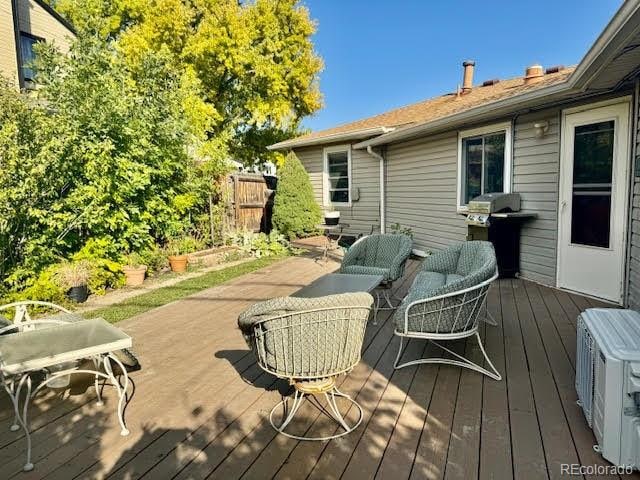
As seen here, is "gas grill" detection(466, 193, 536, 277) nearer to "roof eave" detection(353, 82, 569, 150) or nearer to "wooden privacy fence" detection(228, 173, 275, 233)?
"roof eave" detection(353, 82, 569, 150)

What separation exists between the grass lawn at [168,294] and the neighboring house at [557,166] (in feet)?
11.1

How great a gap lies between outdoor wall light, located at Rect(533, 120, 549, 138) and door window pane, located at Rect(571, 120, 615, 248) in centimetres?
42

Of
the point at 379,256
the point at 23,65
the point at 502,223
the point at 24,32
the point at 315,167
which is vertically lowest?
the point at 379,256

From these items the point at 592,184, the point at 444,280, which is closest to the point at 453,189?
the point at 592,184

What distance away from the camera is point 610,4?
5.94 metres

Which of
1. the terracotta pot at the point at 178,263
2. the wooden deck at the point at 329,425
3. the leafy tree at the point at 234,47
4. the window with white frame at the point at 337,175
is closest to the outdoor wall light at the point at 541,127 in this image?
the wooden deck at the point at 329,425

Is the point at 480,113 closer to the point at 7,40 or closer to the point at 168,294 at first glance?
the point at 168,294

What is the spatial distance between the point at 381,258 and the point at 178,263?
386 cm

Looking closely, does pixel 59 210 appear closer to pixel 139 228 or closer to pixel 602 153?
pixel 139 228

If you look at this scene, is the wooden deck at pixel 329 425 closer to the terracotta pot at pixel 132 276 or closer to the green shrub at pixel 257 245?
the terracotta pot at pixel 132 276

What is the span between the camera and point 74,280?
5.32 meters

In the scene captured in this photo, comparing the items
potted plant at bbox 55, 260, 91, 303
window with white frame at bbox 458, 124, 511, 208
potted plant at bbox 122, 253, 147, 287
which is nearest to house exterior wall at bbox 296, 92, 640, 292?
window with white frame at bbox 458, 124, 511, 208

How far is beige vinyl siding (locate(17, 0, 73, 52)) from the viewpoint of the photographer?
12.0 m

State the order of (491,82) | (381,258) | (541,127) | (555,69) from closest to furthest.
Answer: (381,258) → (541,127) → (555,69) → (491,82)
